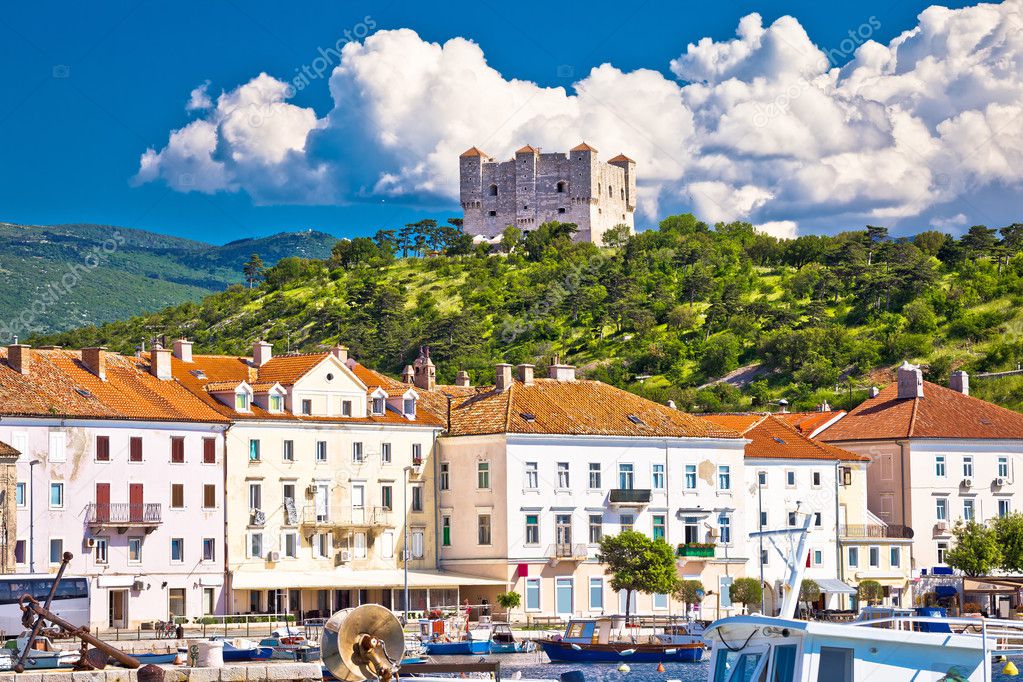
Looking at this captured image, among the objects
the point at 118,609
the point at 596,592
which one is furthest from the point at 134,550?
the point at 596,592

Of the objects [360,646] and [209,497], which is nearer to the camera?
[360,646]

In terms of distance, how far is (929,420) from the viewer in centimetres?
10012

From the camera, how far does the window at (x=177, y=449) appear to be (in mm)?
79188

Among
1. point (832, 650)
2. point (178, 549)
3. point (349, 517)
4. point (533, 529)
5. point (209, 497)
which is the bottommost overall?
point (832, 650)

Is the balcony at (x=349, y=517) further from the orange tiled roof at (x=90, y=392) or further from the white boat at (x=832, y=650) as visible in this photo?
the white boat at (x=832, y=650)

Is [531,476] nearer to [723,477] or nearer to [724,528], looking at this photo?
[723,477]

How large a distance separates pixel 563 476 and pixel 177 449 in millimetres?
17825

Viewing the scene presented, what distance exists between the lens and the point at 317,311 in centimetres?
18088

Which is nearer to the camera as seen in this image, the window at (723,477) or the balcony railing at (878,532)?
the window at (723,477)

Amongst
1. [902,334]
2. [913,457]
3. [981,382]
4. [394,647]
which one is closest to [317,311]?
[902,334]

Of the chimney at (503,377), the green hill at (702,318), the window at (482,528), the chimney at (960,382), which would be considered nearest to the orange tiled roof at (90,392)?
the window at (482,528)

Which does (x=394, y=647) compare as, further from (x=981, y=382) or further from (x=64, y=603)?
(x=981, y=382)

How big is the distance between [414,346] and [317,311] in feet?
74.4

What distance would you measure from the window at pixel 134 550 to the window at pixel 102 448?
3.47 m
